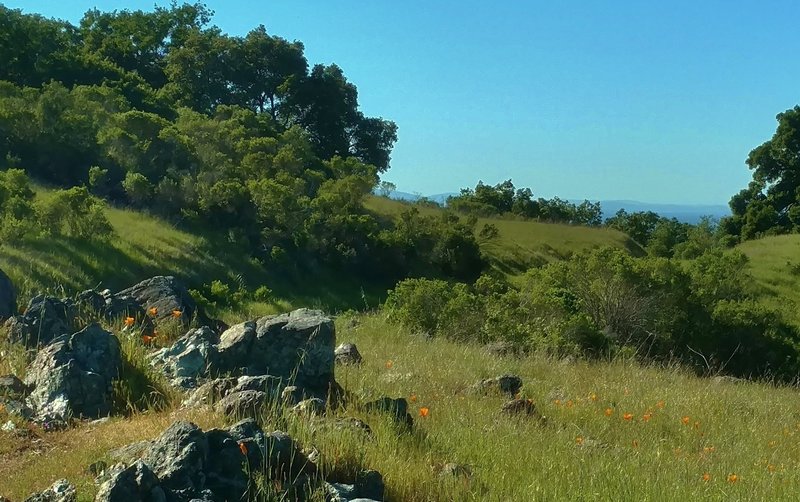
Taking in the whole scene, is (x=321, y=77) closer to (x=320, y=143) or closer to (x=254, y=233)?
(x=320, y=143)

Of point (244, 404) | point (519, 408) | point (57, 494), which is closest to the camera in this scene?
point (57, 494)

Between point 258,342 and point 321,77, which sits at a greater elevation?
point 321,77

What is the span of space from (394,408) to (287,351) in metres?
1.10

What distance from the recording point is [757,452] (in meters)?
6.32

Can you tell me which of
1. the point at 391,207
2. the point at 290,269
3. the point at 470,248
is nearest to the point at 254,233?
the point at 290,269

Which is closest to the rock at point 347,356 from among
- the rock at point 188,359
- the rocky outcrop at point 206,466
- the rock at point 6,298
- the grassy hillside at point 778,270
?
the rock at point 188,359

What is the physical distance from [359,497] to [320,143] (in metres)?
51.6

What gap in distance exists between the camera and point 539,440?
218 inches

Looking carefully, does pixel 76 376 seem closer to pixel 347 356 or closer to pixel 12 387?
pixel 12 387

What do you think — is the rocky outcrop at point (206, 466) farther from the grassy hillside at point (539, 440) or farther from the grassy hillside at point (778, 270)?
the grassy hillside at point (778, 270)

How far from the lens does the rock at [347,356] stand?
814 cm

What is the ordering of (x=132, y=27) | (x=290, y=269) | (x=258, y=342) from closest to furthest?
(x=258, y=342) < (x=290, y=269) < (x=132, y=27)

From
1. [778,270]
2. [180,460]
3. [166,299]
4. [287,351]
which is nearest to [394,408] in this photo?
[287,351]

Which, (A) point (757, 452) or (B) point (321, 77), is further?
(B) point (321, 77)
